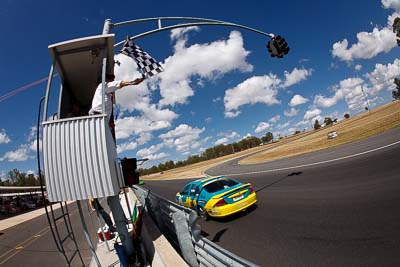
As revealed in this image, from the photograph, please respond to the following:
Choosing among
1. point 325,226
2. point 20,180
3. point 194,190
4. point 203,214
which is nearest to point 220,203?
point 203,214

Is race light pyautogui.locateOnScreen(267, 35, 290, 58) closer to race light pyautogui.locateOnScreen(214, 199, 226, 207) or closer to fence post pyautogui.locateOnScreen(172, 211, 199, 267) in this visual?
race light pyautogui.locateOnScreen(214, 199, 226, 207)

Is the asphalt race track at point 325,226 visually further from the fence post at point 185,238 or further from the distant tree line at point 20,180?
the distant tree line at point 20,180

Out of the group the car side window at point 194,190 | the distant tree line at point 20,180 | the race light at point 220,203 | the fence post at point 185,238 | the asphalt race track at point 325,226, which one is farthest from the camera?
the distant tree line at point 20,180

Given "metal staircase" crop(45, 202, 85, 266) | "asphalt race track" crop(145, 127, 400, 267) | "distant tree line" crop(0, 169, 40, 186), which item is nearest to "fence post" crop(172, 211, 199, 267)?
"asphalt race track" crop(145, 127, 400, 267)

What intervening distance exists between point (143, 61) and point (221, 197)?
5320 mm

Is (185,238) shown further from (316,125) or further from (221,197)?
(316,125)

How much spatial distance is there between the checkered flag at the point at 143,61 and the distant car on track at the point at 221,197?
5098mm

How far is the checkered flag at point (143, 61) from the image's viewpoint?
5289mm

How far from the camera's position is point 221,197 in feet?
28.5

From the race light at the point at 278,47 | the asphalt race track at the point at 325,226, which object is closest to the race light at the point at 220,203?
the asphalt race track at the point at 325,226

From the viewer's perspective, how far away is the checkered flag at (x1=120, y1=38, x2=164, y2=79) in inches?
208

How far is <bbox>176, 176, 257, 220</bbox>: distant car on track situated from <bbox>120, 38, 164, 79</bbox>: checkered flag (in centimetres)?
510

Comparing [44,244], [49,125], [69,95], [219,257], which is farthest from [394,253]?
[44,244]

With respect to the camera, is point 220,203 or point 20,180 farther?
point 20,180
